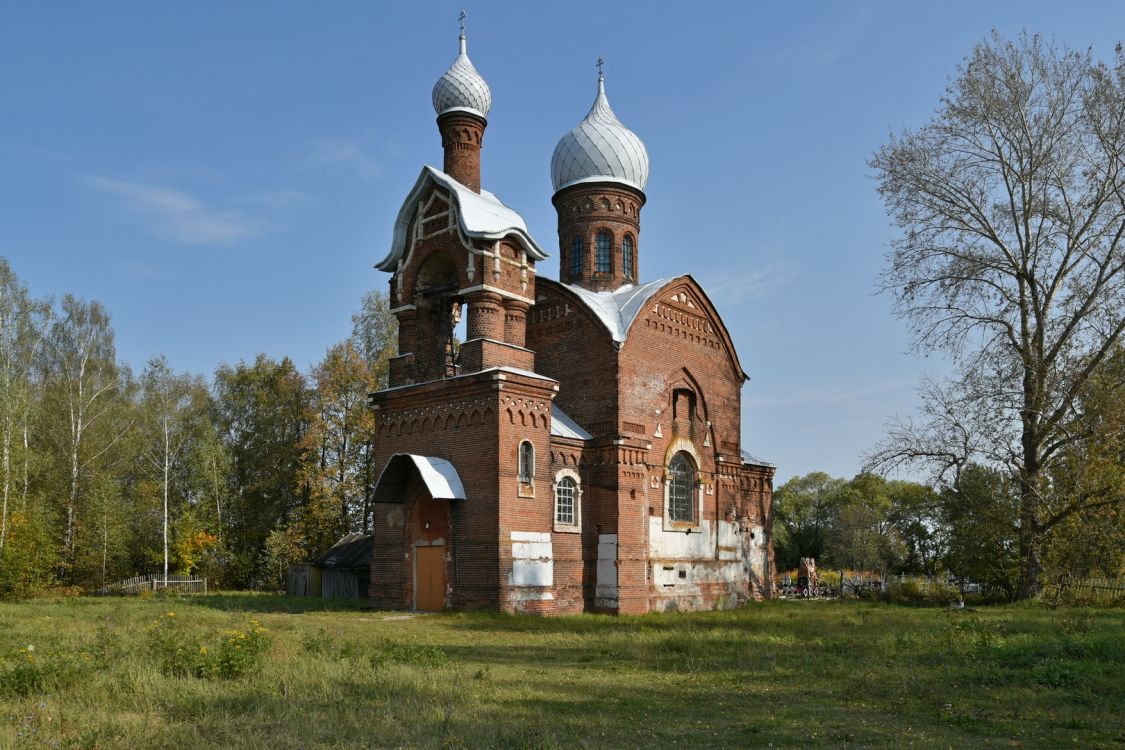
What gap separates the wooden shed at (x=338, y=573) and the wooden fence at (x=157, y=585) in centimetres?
419

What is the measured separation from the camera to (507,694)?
9188mm

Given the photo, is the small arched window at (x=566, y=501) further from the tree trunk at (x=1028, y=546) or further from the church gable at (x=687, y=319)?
the tree trunk at (x=1028, y=546)

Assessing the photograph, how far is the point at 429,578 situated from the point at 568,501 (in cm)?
369

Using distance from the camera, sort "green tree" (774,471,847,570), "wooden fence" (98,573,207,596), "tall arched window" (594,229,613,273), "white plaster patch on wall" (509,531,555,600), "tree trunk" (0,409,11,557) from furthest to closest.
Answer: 1. "green tree" (774,471,847,570)
2. "wooden fence" (98,573,207,596)
3. "tree trunk" (0,409,11,557)
4. "tall arched window" (594,229,613,273)
5. "white plaster patch on wall" (509,531,555,600)

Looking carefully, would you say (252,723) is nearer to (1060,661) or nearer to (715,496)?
(1060,661)

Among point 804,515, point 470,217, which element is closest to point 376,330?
point 470,217

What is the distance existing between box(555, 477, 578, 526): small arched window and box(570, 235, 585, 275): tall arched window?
7.70 metres

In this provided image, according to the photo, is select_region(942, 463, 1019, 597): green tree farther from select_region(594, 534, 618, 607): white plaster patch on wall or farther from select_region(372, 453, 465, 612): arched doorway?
select_region(372, 453, 465, 612): arched doorway

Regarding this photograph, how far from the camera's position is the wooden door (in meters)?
20.2

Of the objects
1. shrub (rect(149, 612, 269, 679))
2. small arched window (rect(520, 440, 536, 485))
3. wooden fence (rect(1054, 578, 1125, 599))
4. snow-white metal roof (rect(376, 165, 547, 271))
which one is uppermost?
snow-white metal roof (rect(376, 165, 547, 271))

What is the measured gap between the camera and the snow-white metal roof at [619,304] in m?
22.5

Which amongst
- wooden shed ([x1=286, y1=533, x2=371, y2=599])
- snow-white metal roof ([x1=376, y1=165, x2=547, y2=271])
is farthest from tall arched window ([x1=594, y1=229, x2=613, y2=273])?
wooden shed ([x1=286, y1=533, x2=371, y2=599])

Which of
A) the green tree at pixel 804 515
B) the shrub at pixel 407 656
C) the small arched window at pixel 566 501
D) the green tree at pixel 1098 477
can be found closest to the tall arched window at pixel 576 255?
the small arched window at pixel 566 501

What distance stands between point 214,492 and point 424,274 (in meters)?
19.7
